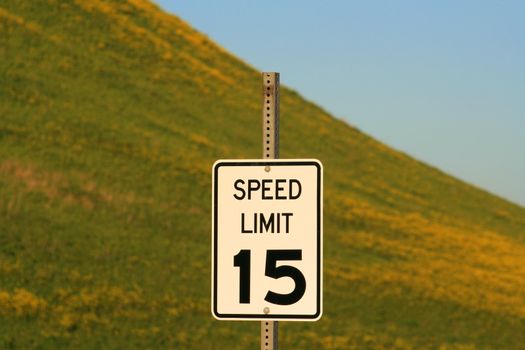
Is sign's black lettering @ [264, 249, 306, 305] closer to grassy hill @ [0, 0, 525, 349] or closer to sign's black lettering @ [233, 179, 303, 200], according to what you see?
sign's black lettering @ [233, 179, 303, 200]

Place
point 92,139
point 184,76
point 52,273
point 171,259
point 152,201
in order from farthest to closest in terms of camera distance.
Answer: point 184,76, point 92,139, point 152,201, point 171,259, point 52,273

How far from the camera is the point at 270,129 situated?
750 cm

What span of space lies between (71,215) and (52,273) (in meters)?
6.95

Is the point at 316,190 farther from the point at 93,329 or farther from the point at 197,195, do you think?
the point at 197,195

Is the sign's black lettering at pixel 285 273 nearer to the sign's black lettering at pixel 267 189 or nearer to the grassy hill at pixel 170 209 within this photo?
the sign's black lettering at pixel 267 189

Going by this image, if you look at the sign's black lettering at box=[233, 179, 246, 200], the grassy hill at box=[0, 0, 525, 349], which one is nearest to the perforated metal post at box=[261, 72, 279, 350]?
the sign's black lettering at box=[233, 179, 246, 200]

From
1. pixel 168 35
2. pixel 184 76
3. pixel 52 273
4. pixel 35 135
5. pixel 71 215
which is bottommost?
pixel 52 273

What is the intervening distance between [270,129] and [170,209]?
4640cm

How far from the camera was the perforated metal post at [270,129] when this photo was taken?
24.5 ft

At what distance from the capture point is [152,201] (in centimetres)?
5388

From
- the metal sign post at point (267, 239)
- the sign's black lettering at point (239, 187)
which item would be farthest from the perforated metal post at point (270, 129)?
the sign's black lettering at point (239, 187)

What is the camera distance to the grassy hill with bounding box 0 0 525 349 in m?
40.0

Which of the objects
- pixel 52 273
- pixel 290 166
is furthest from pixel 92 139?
pixel 290 166

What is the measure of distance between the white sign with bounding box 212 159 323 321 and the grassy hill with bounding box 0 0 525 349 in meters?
27.8
